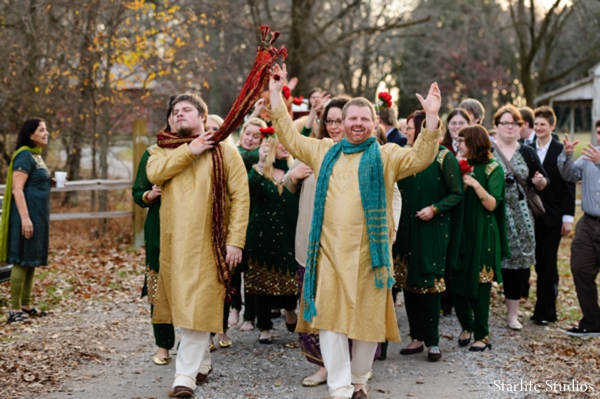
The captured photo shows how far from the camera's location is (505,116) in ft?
22.6

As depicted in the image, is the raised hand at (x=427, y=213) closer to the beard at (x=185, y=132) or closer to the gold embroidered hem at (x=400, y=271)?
the gold embroidered hem at (x=400, y=271)

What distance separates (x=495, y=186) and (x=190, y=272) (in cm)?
298

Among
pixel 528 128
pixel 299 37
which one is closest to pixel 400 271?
pixel 528 128

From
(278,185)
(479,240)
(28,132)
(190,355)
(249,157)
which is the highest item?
(28,132)

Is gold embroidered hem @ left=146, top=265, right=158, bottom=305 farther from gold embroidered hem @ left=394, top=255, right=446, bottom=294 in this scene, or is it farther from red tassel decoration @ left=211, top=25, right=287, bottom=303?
gold embroidered hem @ left=394, top=255, right=446, bottom=294

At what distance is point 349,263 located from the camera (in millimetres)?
4645

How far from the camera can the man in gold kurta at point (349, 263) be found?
15.2 ft

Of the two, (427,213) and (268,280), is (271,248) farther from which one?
(427,213)

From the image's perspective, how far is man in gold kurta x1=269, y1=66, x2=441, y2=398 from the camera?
4.64 m

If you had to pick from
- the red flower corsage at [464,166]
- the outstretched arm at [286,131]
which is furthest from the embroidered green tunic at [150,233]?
the red flower corsage at [464,166]

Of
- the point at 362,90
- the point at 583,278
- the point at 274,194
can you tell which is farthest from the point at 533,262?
the point at 362,90

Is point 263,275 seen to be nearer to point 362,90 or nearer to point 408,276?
point 408,276

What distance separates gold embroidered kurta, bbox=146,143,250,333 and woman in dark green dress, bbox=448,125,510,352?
7.49 ft

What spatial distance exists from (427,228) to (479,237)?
2.14 feet
